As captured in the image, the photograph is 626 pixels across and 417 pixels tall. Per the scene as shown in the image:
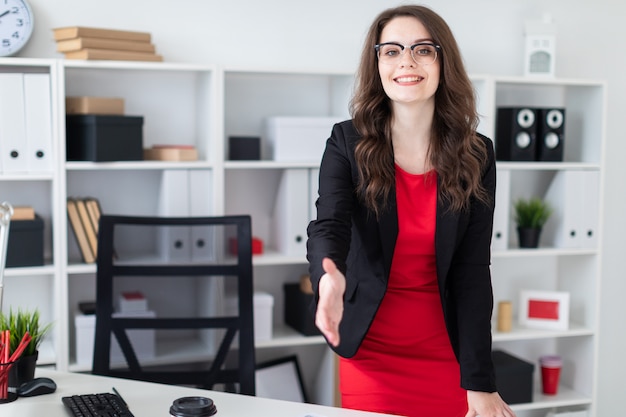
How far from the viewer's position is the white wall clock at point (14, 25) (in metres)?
3.11

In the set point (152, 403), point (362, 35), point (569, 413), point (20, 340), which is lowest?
point (569, 413)

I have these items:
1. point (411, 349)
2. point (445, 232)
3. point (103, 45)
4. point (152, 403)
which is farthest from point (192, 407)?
point (103, 45)

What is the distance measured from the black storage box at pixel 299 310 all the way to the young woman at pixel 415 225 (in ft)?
3.62

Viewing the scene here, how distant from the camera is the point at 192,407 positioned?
1.93 m

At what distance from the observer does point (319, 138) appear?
3.45 m

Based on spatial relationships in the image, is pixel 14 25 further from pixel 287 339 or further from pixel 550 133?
pixel 550 133

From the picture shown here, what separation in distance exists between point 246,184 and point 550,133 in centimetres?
141

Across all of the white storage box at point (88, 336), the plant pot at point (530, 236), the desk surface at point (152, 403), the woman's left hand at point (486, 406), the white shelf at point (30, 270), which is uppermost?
the plant pot at point (530, 236)

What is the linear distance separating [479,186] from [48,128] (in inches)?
66.5

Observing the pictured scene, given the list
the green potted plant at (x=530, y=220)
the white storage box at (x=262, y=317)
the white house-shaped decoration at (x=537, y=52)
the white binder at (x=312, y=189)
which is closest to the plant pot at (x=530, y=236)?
the green potted plant at (x=530, y=220)

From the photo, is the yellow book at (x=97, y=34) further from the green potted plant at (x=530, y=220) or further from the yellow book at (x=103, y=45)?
the green potted plant at (x=530, y=220)

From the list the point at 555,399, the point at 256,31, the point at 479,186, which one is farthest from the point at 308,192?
the point at 555,399

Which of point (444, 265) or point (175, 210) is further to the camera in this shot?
point (175, 210)

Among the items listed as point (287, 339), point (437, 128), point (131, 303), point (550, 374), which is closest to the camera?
point (437, 128)
